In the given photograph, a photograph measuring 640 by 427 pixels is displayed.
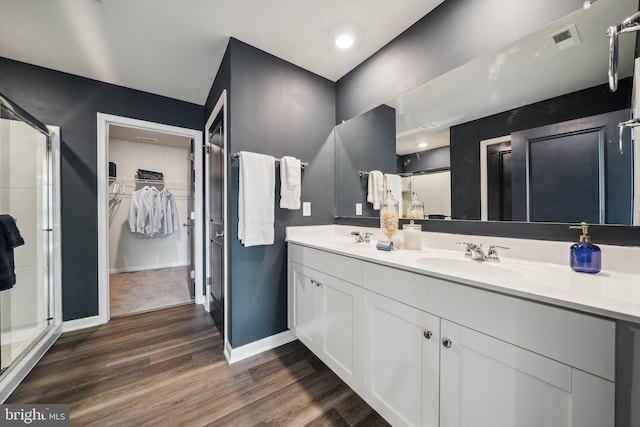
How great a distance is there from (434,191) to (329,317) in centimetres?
107

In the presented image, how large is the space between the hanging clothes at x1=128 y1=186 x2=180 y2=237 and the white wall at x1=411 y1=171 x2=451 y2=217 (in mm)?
4514

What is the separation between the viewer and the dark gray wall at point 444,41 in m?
1.11

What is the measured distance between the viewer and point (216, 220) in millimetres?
2301

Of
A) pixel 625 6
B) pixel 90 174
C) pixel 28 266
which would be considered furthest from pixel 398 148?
pixel 28 266

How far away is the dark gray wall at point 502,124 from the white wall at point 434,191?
1.4 inches

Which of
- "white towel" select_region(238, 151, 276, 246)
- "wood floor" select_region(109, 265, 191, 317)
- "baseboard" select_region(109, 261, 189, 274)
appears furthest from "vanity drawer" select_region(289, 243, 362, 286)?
"baseboard" select_region(109, 261, 189, 274)

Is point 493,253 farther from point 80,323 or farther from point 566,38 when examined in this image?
point 80,323

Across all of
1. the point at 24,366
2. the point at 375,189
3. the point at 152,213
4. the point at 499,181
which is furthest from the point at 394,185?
A: the point at 152,213

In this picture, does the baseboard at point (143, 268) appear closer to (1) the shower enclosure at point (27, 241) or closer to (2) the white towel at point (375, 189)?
(1) the shower enclosure at point (27, 241)

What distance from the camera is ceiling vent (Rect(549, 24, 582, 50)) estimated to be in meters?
1.00

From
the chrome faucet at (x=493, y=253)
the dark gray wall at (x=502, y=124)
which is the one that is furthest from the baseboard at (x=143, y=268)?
the chrome faucet at (x=493, y=253)

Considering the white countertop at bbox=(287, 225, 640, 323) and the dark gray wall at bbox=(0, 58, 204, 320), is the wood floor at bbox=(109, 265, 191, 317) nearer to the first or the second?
the dark gray wall at bbox=(0, 58, 204, 320)

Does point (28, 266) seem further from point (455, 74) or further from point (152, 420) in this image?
point (455, 74)

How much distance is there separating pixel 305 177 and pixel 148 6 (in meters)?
1.50
